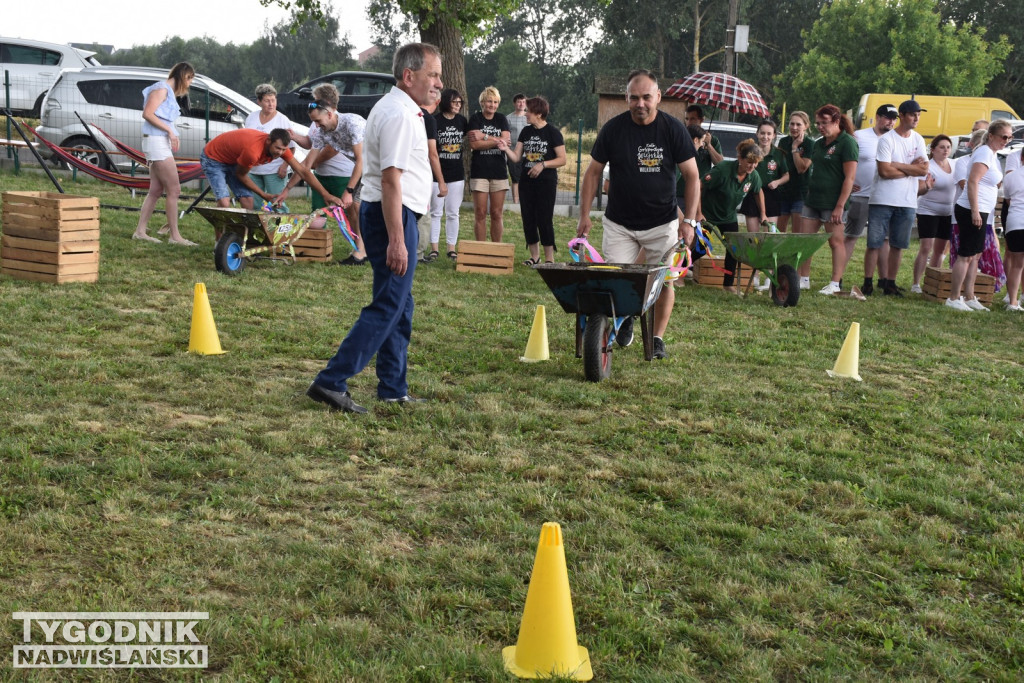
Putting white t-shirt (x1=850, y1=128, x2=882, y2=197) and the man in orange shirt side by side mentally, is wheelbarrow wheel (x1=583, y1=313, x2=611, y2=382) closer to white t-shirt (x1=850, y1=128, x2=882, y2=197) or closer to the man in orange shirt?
the man in orange shirt

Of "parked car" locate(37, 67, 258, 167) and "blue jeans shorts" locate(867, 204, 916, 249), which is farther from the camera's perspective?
"parked car" locate(37, 67, 258, 167)

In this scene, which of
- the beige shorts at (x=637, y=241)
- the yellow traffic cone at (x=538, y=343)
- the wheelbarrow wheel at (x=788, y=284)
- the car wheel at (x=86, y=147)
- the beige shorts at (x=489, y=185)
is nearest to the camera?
the beige shorts at (x=637, y=241)

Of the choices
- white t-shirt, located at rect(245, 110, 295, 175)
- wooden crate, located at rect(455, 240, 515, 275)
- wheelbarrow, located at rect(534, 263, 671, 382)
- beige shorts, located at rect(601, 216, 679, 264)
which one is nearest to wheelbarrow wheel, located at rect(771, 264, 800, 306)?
wooden crate, located at rect(455, 240, 515, 275)

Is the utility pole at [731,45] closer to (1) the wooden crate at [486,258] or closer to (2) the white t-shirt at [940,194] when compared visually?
(2) the white t-shirt at [940,194]

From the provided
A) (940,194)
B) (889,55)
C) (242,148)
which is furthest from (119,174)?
(889,55)

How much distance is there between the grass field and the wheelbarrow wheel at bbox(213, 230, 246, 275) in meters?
1.75

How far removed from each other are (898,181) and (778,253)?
1.95 meters

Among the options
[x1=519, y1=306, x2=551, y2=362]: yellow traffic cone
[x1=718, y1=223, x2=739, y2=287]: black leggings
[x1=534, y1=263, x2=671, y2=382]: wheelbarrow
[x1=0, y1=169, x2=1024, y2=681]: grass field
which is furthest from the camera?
[x1=718, y1=223, x2=739, y2=287]: black leggings

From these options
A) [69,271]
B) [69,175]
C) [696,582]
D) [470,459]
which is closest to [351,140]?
[69,271]

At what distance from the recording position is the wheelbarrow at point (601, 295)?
5930 mm

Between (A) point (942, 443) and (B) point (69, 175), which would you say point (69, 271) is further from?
(B) point (69, 175)

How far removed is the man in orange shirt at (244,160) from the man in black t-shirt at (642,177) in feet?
12.1

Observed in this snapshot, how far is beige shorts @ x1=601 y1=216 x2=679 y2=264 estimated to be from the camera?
6629 mm

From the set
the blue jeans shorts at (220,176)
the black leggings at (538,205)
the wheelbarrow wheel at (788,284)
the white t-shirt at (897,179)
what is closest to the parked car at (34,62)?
the blue jeans shorts at (220,176)
